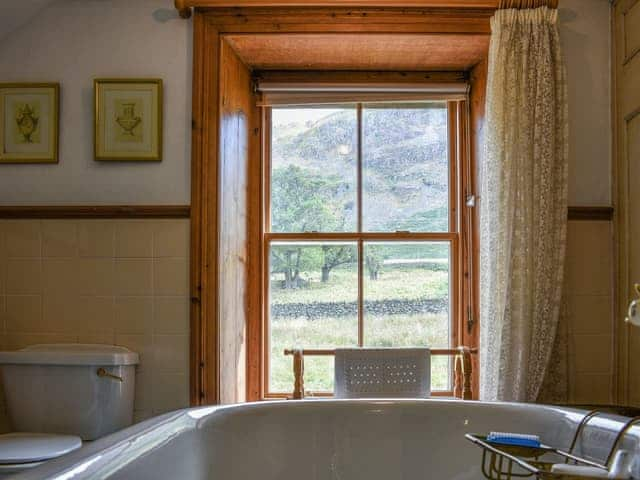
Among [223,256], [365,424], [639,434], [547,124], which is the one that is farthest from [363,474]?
[547,124]

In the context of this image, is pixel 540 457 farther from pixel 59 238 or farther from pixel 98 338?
pixel 59 238

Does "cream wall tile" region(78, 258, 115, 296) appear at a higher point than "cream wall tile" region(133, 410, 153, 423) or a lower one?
higher

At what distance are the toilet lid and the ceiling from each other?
1.48m

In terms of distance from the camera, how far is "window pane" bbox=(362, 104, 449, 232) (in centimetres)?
289

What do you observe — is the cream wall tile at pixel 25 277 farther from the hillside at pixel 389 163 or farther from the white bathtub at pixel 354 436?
the hillside at pixel 389 163

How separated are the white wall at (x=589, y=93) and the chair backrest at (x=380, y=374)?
0.89m

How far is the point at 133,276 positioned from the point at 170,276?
0.45 feet

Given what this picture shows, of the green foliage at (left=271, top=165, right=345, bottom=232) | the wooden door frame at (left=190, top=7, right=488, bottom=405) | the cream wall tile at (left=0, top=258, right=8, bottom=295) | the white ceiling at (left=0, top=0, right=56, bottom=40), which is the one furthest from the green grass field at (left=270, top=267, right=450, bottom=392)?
the white ceiling at (left=0, top=0, right=56, bottom=40)

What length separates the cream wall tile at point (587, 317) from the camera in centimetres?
243

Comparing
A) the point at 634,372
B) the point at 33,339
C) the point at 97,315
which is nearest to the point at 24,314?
the point at 33,339

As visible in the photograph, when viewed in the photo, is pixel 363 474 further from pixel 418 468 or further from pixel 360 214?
pixel 360 214

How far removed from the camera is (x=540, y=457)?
5.52 ft

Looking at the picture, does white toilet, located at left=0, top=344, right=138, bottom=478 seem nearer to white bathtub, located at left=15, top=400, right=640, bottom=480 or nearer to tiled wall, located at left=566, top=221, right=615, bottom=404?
white bathtub, located at left=15, top=400, right=640, bottom=480

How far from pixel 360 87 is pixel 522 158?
0.83 meters
